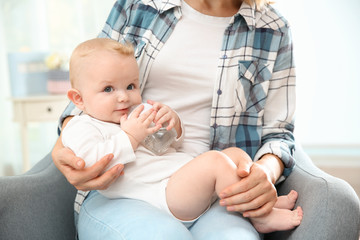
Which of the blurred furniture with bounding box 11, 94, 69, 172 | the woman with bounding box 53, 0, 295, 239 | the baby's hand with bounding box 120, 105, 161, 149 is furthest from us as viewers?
the blurred furniture with bounding box 11, 94, 69, 172

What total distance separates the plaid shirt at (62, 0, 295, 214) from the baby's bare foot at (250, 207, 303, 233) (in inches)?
10.5

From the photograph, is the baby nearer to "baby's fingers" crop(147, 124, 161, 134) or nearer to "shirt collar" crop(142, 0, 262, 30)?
"baby's fingers" crop(147, 124, 161, 134)

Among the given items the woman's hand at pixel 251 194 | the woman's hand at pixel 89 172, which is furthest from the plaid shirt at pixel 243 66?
the woman's hand at pixel 89 172

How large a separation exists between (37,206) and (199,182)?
48 centimetres

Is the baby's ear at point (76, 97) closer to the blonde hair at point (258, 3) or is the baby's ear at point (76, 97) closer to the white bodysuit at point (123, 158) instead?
the white bodysuit at point (123, 158)

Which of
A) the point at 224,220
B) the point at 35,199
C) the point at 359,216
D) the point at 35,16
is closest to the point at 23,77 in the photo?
the point at 35,16

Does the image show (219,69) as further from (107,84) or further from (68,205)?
(68,205)

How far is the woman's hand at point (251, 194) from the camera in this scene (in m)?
1.04

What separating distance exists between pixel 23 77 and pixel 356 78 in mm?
2083

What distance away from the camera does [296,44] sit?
9.06 feet

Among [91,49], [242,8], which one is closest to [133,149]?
[91,49]

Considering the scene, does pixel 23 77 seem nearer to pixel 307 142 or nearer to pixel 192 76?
pixel 192 76

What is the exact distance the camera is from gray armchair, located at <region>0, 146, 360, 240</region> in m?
0.99

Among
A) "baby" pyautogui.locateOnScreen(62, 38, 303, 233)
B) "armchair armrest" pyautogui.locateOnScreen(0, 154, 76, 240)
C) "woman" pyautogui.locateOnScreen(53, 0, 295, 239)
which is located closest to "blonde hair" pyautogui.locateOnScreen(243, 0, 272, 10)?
"woman" pyautogui.locateOnScreen(53, 0, 295, 239)
